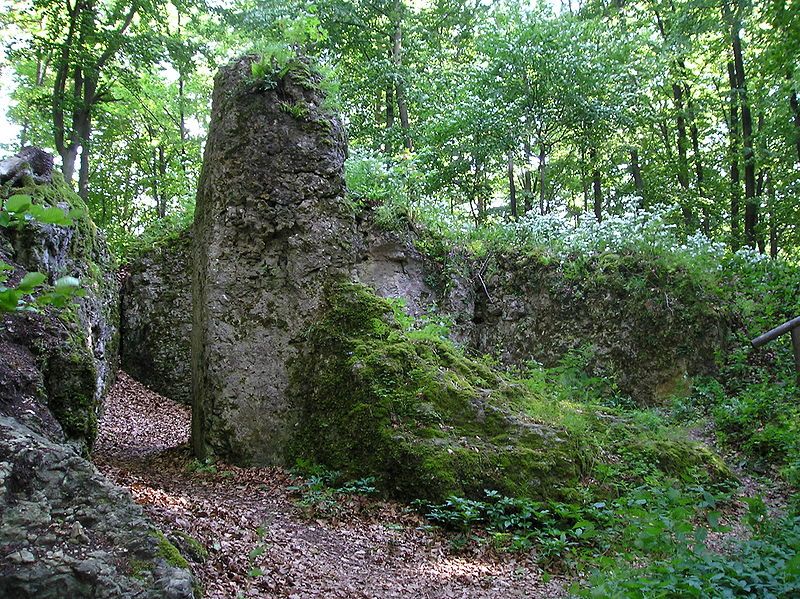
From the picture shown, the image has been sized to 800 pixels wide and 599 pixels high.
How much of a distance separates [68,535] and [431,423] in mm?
4156

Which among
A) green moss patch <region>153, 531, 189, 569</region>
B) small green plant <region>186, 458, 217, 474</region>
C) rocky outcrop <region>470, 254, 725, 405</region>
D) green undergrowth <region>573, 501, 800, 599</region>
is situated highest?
rocky outcrop <region>470, 254, 725, 405</region>

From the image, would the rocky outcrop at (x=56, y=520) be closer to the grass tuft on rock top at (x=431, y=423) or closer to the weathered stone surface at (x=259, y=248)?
the weathered stone surface at (x=259, y=248)

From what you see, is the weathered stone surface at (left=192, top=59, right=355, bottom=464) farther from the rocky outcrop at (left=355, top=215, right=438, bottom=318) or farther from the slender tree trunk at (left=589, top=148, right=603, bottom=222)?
the slender tree trunk at (left=589, top=148, right=603, bottom=222)

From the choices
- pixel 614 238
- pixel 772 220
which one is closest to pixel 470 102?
pixel 614 238

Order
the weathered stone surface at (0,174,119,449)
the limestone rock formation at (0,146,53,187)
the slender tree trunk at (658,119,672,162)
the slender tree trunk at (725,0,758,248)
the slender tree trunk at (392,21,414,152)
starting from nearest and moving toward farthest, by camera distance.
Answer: the weathered stone surface at (0,174,119,449) → the limestone rock formation at (0,146,53,187) → the slender tree trunk at (725,0,758,248) → the slender tree trunk at (392,21,414,152) → the slender tree trunk at (658,119,672,162)

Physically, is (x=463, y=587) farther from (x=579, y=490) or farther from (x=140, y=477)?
(x=140, y=477)

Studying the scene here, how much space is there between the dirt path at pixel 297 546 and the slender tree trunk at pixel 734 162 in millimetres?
14486

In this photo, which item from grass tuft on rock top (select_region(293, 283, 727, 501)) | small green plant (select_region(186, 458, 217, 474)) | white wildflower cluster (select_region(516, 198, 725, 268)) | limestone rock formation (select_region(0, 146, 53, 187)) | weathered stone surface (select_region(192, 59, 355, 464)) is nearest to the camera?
grass tuft on rock top (select_region(293, 283, 727, 501))

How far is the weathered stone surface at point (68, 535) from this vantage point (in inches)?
107

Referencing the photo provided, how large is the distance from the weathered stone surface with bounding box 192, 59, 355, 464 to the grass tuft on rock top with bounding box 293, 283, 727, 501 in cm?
44

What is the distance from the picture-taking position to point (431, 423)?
21.7 ft

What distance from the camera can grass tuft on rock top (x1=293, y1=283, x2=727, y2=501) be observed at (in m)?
6.20

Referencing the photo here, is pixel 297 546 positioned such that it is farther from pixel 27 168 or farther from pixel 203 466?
pixel 27 168

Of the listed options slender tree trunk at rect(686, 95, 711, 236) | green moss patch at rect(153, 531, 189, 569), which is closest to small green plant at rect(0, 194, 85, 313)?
green moss patch at rect(153, 531, 189, 569)
